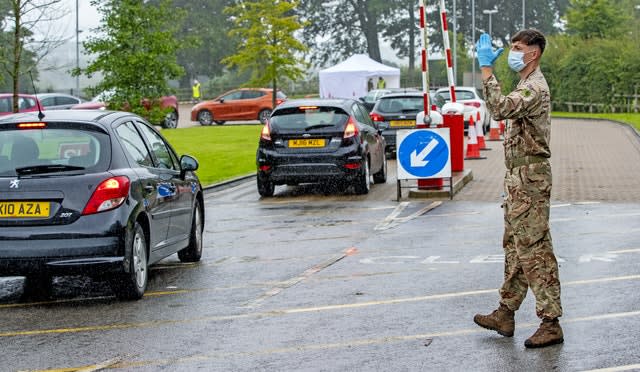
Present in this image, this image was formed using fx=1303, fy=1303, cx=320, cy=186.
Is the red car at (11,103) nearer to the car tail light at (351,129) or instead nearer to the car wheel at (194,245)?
the car tail light at (351,129)

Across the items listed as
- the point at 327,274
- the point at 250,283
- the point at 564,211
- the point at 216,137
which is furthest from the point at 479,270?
the point at 216,137

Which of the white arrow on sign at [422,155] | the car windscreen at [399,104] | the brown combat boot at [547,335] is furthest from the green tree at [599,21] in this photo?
the brown combat boot at [547,335]

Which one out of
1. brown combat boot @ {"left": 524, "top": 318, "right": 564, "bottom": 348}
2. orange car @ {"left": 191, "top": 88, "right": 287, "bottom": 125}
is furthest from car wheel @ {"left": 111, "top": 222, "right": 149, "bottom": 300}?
orange car @ {"left": 191, "top": 88, "right": 287, "bottom": 125}

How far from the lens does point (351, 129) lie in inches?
745

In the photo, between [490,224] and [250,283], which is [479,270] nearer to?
[250,283]

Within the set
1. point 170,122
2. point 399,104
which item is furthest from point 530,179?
point 170,122

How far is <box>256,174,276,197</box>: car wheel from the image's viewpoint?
19000mm

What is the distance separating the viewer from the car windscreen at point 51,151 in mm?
9508

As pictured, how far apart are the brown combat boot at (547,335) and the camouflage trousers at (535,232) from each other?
0.16 feet

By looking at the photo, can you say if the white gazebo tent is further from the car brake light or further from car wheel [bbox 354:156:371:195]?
the car brake light

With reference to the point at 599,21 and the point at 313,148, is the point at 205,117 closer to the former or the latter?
the point at 599,21

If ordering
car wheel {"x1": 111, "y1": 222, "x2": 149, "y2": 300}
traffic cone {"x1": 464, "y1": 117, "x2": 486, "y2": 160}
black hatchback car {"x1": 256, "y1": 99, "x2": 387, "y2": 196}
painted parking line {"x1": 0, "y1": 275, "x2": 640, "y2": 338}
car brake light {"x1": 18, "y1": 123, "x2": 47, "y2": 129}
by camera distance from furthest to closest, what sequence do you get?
traffic cone {"x1": 464, "y1": 117, "x2": 486, "y2": 160}
black hatchback car {"x1": 256, "y1": 99, "x2": 387, "y2": 196}
car brake light {"x1": 18, "y1": 123, "x2": 47, "y2": 129}
car wheel {"x1": 111, "y1": 222, "x2": 149, "y2": 300}
painted parking line {"x1": 0, "y1": 275, "x2": 640, "y2": 338}

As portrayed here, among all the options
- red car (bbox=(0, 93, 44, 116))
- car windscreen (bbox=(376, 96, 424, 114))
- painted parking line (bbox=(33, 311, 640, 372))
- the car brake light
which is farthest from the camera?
red car (bbox=(0, 93, 44, 116))

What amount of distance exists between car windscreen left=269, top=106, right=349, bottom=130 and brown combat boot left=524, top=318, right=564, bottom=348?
1163 cm
